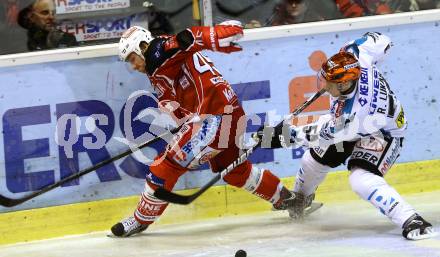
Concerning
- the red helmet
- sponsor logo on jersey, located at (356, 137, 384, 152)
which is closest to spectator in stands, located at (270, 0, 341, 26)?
the red helmet

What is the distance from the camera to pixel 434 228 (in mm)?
4598

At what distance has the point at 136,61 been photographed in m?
4.95

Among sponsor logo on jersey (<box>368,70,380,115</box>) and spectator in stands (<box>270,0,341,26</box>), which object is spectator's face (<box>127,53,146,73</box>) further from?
sponsor logo on jersey (<box>368,70,380,115</box>)

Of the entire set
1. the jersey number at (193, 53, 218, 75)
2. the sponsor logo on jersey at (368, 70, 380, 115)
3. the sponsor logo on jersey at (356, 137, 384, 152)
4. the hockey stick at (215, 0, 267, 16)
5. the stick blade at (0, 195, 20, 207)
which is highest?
the hockey stick at (215, 0, 267, 16)

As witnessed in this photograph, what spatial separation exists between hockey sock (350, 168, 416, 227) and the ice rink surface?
5.2 inches

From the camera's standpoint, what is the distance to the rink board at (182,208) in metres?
5.29

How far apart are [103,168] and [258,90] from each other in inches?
41.5

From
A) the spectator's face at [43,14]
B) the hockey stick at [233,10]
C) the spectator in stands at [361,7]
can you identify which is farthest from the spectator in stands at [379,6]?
the spectator's face at [43,14]

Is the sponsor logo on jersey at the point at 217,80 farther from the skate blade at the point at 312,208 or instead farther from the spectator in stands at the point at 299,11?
the skate blade at the point at 312,208

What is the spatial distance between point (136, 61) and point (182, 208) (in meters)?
1.03

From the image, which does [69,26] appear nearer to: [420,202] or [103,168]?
[103,168]

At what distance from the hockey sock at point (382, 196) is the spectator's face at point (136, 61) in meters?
1.32

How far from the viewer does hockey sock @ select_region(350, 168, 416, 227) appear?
14.5 feet

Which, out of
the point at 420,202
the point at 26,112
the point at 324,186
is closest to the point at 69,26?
the point at 26,112
